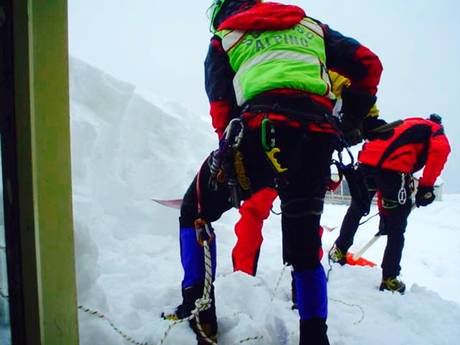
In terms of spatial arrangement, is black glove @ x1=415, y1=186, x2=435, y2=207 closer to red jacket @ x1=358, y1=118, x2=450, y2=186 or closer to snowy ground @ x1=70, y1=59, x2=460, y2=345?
red jacket @ x1=358, y1=118, x2=450, y2=186

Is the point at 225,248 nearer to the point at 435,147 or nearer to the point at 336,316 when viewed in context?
the point at 336,316

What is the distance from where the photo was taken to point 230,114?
168 centimetres

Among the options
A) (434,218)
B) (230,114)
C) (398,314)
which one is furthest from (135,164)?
(434,218)

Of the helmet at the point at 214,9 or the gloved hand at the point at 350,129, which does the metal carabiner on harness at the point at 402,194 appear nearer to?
the gloved hand at the point at 350,129

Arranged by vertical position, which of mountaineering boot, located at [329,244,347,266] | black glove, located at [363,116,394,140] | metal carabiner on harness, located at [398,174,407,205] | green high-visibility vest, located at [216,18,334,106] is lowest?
mountaineering boot, located at [329,244,347,266]

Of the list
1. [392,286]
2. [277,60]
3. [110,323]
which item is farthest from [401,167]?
[110,323]

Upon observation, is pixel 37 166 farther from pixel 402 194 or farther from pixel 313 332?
pixel 402 194

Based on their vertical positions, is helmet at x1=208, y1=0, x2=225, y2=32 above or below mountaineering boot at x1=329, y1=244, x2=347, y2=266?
above

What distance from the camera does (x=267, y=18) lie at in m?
1.44

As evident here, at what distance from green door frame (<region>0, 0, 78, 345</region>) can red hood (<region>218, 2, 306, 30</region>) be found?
796mm

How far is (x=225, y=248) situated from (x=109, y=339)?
2.26 meters

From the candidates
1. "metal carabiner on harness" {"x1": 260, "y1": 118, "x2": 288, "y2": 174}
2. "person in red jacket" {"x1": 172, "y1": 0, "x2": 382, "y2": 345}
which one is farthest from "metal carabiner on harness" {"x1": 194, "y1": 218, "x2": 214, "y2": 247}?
"metal carabiner on harness" {"x1": 260, "y1": 118, "x2": 288, "y2": 174}

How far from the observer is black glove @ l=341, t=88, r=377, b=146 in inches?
67.5

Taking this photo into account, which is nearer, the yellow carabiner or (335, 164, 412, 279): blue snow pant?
the yellow carabiner
